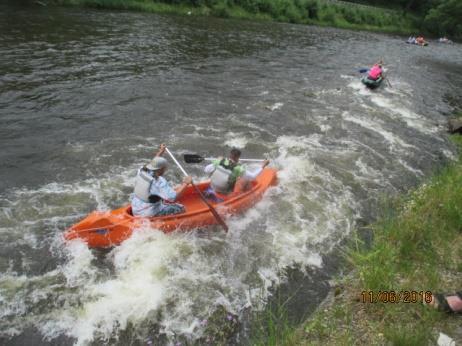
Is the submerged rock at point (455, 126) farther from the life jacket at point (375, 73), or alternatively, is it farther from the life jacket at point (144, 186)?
the life jacket at point (144, 186)

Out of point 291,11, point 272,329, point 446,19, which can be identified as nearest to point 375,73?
point 272,329

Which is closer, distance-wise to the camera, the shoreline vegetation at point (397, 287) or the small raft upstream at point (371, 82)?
the shoreline vegetation at point (397, 287)

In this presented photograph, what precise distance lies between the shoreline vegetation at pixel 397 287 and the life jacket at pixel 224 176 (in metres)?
2.63

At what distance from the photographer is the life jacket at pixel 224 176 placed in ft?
26.0

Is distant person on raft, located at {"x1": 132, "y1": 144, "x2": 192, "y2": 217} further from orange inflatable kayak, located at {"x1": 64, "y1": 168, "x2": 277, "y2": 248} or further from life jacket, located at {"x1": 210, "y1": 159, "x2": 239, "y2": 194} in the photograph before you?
life jacket, located at {"x1": 210, "y1": 159, "x2": 239, "y2": 194}

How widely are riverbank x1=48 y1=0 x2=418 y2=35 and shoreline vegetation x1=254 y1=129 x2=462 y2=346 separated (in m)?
25.4

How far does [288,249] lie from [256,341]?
2456 mm

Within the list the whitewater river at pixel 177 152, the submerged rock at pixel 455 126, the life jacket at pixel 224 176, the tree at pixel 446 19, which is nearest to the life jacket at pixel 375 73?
the whitewater river at pixel 177 152

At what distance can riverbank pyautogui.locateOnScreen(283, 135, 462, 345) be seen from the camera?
467 centimetres

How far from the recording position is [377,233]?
289 inches

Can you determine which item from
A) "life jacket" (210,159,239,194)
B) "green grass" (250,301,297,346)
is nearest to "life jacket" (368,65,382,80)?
"life jacket" (210,159,239,194)

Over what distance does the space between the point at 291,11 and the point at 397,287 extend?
3511 centimetres

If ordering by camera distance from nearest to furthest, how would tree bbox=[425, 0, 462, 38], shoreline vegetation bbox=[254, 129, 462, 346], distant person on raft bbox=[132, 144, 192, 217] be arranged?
1. shoreline vegetation bbox=[254, 129, 462, 346]
2. distant person on raft bbox=[132, 144, 192, 217]
3. tree bbox=[425, 0, 462, 38]

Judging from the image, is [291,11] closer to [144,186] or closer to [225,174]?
[225,174]
